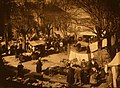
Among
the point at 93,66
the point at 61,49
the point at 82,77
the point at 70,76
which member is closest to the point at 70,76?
the point at 70,76

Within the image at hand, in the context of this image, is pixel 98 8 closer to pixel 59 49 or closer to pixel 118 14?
pixel 118 14

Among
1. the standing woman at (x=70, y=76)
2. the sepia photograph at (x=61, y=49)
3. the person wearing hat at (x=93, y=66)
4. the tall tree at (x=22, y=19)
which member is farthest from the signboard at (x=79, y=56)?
the tall tree at (x=22, y=19)

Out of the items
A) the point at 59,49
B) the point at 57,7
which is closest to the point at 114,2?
the point at 59,49

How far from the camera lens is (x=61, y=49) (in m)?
37.3

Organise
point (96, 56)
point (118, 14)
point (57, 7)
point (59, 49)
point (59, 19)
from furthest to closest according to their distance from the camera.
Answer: point (57, 7), point (59, 19), point (59, 49), point (96, 56), point (118, 14)

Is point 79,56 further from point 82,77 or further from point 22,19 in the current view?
point 22,19

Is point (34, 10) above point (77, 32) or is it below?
above

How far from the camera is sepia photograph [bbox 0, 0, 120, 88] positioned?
23.4m

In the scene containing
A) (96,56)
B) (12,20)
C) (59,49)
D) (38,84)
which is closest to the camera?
(38,84)

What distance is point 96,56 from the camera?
1196 inches

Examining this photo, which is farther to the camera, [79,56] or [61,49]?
[61,49]

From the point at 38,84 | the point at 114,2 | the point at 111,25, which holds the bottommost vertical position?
the point at 38,84

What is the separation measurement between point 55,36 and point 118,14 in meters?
21.4

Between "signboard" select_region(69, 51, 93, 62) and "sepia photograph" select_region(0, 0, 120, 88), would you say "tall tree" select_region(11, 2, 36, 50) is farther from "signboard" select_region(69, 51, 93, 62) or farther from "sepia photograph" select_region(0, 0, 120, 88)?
"signboard" select_region(69, 51, 93, 62)
